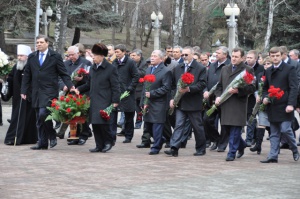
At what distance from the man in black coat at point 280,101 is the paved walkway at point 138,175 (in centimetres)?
43

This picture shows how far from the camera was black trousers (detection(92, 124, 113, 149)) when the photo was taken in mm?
14258

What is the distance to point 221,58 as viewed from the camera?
49.6ft

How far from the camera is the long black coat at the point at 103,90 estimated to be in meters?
14.1

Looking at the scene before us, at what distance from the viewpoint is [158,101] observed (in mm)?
14266

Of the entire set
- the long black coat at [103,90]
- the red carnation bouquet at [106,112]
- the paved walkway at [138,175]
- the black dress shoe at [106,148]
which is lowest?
the paved walkway at [138,175]

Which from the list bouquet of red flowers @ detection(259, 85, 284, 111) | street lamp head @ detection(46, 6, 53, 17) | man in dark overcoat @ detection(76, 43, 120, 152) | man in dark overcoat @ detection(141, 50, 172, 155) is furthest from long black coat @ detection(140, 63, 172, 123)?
street lamp head @ detection(46, 6, 53, 17)

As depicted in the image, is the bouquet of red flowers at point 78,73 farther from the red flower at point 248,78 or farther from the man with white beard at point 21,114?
the red flower at point 248,78

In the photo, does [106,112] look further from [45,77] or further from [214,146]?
[214,146]

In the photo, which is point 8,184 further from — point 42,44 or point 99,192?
point 42,44

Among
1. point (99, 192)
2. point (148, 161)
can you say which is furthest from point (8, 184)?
point (148, 161)

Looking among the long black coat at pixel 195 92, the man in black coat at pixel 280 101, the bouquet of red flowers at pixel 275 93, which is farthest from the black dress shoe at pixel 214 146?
the bouquet of red flowers at pixel 275 93

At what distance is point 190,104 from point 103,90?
5.01 feet

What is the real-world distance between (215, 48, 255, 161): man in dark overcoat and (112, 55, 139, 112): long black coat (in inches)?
133

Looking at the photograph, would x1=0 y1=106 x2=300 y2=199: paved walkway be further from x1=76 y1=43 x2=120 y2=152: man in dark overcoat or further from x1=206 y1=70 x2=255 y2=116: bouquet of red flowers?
Answer: x1=206 y1=70 x2=255 y2=116: bouquet of red flowers
